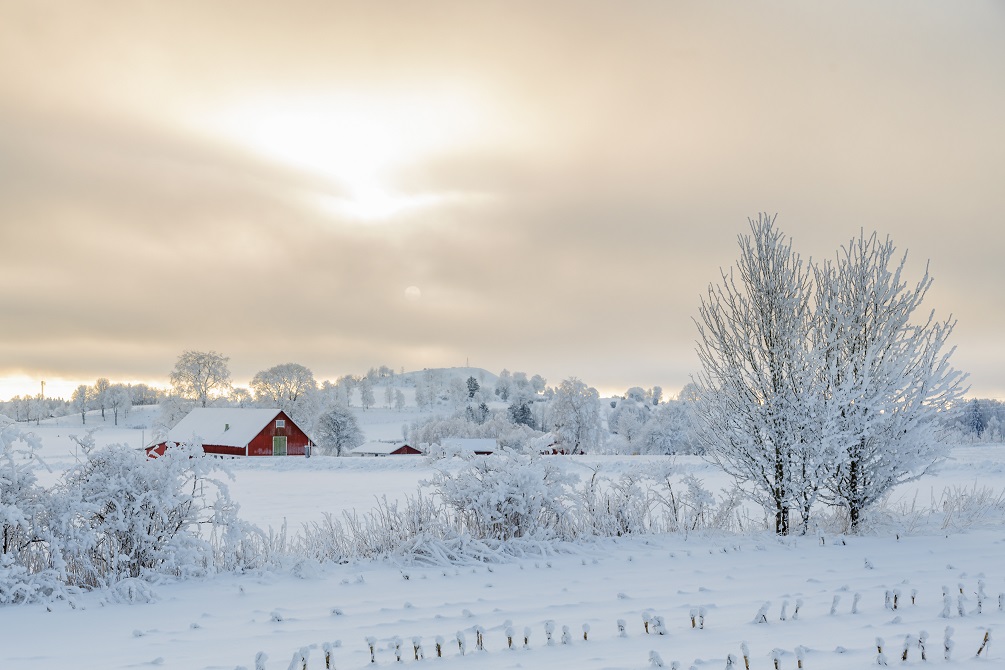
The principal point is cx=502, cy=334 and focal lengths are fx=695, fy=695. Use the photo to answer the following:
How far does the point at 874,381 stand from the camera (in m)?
10.5

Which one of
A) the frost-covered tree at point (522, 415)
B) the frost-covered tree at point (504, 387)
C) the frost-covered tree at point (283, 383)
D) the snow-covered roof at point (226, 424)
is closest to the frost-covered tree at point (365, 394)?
the frost-covered tree at point (504, 387)

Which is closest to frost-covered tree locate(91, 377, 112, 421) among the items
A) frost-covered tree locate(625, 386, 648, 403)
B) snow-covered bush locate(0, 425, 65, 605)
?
frost-covered tree locate(625, 386, 648, 403)

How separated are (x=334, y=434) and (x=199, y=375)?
13.1 metres

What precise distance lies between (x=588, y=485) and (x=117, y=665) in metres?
6.59

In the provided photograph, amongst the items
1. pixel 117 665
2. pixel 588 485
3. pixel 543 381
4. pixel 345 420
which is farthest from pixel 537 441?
pixel 543 381

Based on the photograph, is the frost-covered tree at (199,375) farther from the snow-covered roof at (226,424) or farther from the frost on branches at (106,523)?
the frost on branches at (106,523)

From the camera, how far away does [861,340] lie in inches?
436

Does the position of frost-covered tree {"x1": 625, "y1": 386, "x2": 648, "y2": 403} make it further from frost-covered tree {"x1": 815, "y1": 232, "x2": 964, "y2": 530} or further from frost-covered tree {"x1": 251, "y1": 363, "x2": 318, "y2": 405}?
frost-covered tree {"x1": 815, "y1": 232, "x2": 964, "y2": 530}

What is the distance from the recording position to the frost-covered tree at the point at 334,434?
6444 centimetres

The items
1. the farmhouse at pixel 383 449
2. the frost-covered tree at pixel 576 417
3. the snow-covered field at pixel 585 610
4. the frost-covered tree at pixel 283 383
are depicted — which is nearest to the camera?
the snow-covered field at pixel 585 610

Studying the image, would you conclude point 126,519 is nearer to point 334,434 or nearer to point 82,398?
point 334,434

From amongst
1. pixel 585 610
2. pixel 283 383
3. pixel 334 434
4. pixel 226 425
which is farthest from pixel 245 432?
pixel 585 610

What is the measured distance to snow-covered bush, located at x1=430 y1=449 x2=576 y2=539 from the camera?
919cm

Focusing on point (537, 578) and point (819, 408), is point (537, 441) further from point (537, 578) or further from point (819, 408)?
point (819, 408)
